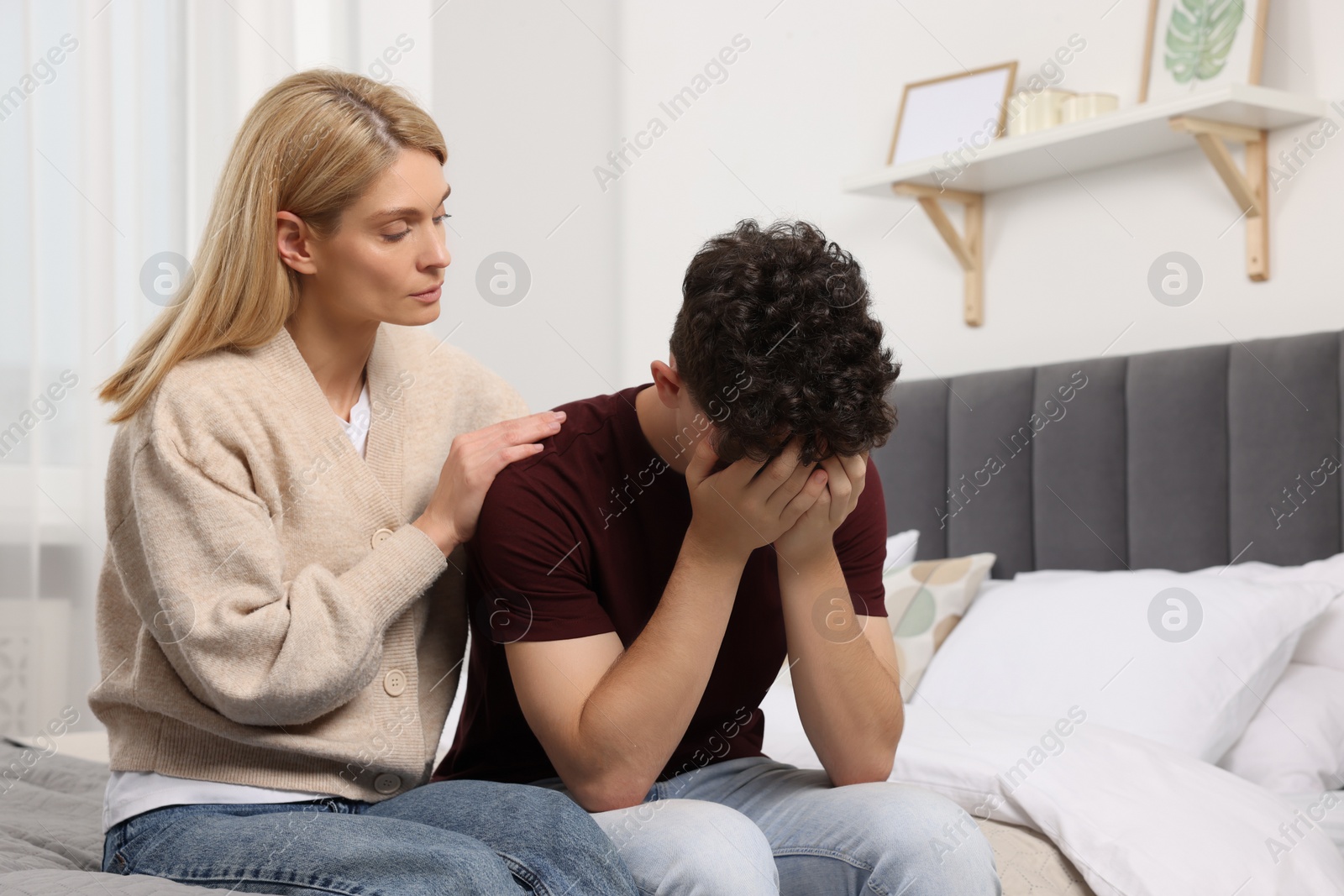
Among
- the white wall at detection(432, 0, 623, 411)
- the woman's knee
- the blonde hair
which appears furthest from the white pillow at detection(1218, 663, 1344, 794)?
the white wall at detection(432, 0, 623, 411)

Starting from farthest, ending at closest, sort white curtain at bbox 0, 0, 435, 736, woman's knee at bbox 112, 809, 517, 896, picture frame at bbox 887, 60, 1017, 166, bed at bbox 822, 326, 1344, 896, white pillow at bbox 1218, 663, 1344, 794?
white curtain at bbox 0, 0, 435, 736
picture frame at bbox 887, 60, 1017, 166
bed at bbox 822, 326, 1344, 896
white pillow at bbox 1218, 663, 1344, 794
woman's knee at bbox 112, 809, 517, 896

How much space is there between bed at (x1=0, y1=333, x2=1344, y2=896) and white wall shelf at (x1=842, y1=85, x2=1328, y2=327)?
0.82 feet

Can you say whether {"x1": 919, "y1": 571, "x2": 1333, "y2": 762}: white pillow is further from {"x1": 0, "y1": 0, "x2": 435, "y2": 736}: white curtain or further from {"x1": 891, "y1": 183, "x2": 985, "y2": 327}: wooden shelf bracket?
{"x1": 0, "y1": 0, "x2": 435, "y2": 736}: white curtain

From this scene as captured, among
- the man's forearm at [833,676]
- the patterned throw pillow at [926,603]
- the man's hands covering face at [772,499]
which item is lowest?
the patterned throw pillow at [926,603]

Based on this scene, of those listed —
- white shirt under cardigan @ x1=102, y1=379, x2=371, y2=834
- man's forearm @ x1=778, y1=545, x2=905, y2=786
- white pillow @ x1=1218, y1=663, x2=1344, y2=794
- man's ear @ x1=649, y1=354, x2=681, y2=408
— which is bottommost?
white pillow @ x1=1218, y1=663, x2=1344, y2=794

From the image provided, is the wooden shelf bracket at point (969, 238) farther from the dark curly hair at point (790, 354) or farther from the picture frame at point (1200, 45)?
the dark curly hair at point (790, 354)

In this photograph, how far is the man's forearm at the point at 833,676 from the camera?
3.80 feet

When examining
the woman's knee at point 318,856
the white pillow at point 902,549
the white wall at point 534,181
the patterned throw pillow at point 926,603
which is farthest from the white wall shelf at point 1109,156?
the woman's knee at point 318,856

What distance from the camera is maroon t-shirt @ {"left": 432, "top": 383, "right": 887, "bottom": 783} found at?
1196 millimetres

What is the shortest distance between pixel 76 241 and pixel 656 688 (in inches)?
90.5

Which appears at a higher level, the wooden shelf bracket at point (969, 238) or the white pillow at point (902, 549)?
the wooden shelf bracket at point (969, 238)

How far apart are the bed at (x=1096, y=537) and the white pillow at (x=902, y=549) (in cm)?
6

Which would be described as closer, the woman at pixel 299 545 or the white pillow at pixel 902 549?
the woman at pixel 299 545

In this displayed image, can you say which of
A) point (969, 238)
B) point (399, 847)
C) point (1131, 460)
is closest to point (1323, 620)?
point (1131, 460)
